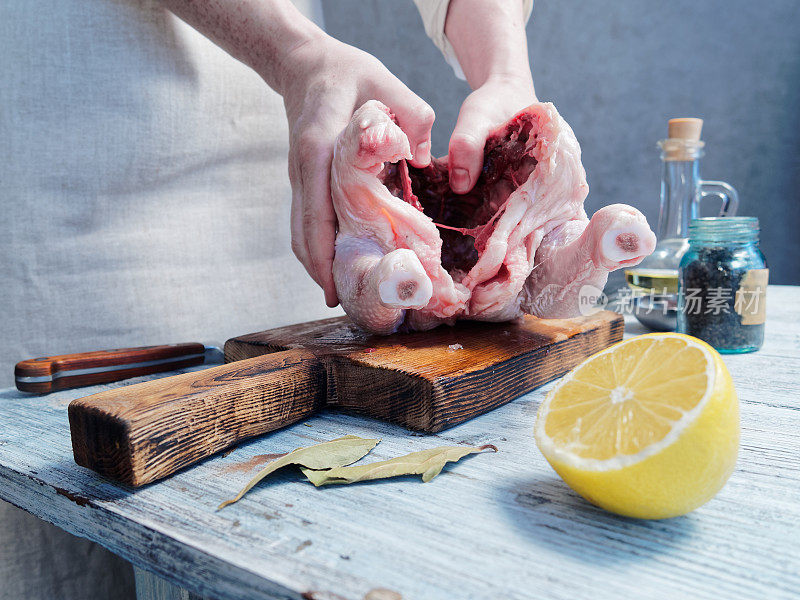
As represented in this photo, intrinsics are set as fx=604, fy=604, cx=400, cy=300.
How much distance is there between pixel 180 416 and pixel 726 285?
1.04 m

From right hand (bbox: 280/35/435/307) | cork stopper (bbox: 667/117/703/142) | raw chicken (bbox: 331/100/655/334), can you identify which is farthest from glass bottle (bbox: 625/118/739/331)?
right hand (bbox: 280/35/435/307)

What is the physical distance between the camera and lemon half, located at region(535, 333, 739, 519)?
1.80 feet

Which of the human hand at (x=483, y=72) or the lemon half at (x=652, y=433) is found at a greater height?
the human hand at (x=483, y=72)

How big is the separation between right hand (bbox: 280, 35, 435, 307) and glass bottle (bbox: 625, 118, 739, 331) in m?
0.73

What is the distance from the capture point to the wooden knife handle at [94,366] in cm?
102

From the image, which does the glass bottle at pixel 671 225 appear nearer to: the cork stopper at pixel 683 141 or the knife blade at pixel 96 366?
the cork stopper at pixel 683 141

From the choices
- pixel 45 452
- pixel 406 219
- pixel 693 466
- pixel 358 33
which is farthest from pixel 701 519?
pixel 358 33

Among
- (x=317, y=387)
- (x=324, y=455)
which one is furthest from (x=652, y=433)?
(x=317, y=387)

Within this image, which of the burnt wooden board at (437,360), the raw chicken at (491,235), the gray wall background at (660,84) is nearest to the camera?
the burnt wooden board at (437,360)

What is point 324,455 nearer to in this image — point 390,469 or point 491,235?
point 390,469

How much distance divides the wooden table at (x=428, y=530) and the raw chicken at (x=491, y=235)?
30cm

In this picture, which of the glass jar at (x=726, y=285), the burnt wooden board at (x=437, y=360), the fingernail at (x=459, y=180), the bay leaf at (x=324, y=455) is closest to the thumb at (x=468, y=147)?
the fingernail at (x=459, y=180)

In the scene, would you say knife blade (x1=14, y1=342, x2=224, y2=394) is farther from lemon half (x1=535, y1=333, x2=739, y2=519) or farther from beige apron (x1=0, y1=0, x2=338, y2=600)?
lemon half (x1=535, y1=333, x2=739, y2=519)

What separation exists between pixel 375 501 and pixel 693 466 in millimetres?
315
